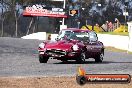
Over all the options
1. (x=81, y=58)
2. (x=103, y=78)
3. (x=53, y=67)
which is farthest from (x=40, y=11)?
(x=103, y=78)

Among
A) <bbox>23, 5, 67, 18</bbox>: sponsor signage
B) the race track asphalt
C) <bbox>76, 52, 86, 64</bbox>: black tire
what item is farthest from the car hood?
<bbox>23, 5, 67, 18</bbox>: sponsor signage

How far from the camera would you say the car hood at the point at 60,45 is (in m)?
18.6

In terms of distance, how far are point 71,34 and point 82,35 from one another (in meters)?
0.61

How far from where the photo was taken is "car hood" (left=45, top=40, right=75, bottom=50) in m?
18.6

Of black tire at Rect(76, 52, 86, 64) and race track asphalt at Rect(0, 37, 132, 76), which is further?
black tire at Rect(76, 52, 86, 64)

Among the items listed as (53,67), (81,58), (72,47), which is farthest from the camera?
(81,58)

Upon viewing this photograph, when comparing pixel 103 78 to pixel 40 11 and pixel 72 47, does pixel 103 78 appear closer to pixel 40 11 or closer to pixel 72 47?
pixel 72 47

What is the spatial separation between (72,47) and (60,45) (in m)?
0.52

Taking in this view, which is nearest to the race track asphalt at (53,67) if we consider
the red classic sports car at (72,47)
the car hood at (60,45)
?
the red classic sports car at (72,47)

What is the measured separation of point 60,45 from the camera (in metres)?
18.7

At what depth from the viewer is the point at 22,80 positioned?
11.3 meters

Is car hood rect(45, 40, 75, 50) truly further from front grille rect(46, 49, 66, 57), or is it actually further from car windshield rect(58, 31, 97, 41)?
car windshield rect(58, 31, 97, 41)

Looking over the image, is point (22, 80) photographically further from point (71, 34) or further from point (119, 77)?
point (71, 34)

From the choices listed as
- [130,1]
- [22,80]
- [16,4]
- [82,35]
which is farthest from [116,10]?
[22,80]
